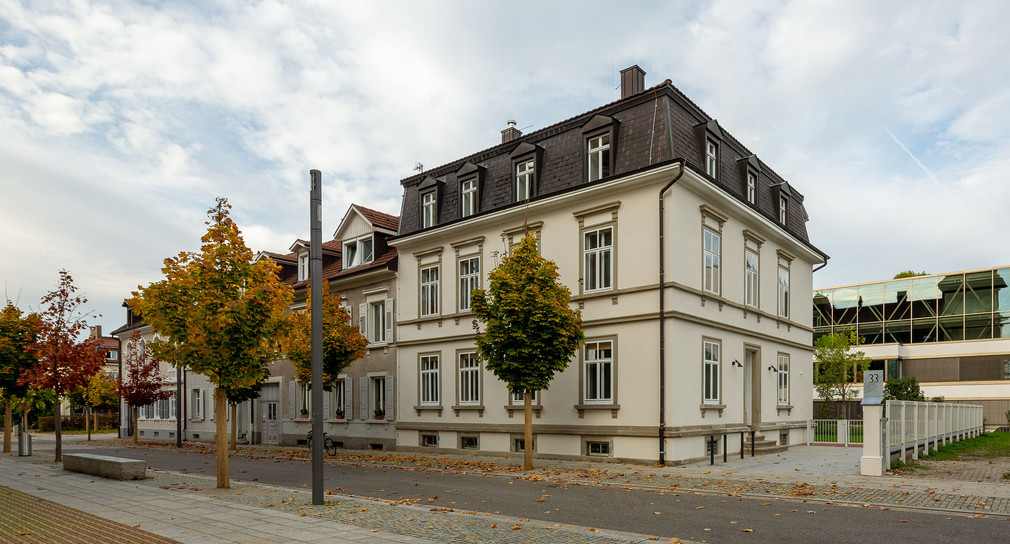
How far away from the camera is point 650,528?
34.5 ft

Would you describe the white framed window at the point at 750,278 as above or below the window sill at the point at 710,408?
above

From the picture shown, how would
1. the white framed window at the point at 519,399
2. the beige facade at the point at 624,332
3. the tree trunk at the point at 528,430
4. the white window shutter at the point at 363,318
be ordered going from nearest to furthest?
the tree trunk at the point at 528,430
the beige facade at the point at 624,332
the white framed window at the point at 519,399
the white window shutter at the point at 363,318

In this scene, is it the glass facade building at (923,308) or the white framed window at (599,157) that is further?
the glass facade building at (923,308)

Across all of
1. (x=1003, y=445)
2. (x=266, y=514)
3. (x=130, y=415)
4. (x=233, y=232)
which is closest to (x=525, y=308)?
(x=233, y=232)

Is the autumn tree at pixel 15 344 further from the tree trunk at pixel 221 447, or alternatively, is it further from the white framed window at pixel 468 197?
the white framed window at pixel 468 197

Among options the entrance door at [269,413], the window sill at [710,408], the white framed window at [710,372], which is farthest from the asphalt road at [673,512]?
the entrance door at [269,413]

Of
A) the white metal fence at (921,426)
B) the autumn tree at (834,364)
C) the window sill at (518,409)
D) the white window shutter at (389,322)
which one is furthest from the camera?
the autumn tree at (834,364)

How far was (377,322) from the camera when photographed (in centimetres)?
3086

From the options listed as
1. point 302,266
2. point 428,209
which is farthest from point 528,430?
point 302,266

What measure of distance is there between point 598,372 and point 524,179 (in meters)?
7.13

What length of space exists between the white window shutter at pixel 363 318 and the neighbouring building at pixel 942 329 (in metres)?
48.1

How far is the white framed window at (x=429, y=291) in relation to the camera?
91.4 ft

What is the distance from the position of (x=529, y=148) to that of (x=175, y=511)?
16.1 meters

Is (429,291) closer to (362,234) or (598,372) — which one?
(362,234)
